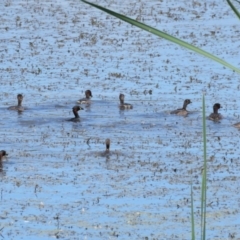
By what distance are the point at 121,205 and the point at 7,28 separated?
16.9m

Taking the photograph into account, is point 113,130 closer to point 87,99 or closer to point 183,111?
point 183,111

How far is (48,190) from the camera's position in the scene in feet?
39.9

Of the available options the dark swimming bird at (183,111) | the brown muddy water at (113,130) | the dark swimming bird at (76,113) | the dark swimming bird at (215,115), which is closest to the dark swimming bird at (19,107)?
the brown muddy water at (113,130)

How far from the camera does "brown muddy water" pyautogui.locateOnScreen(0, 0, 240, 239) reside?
36.0 feet

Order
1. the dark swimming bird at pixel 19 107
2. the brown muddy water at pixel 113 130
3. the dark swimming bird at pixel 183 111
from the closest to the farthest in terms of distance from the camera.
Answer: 1. the brown muddy water at pixel 113 130
2. the dark swimming bird at pixel 183 111
3. the dark swimming bird at pixel 19 107

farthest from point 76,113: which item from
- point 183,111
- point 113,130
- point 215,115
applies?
point 215,115

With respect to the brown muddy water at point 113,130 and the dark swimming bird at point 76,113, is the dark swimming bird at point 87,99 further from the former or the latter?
the dark swimming bird at point 76,113

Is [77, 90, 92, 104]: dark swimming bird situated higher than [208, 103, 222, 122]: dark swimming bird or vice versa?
[77, 90, 92, 104]: dark swimming bird

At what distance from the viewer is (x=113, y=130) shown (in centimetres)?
1622

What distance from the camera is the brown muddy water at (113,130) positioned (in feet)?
36.0

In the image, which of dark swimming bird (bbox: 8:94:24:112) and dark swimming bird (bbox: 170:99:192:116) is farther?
dark swimming bird (bbox: 8:94:24:112)

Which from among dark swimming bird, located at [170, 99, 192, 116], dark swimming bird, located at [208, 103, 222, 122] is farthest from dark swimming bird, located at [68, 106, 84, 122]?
dark swimming bird, located at [208, 103, 222, 122]

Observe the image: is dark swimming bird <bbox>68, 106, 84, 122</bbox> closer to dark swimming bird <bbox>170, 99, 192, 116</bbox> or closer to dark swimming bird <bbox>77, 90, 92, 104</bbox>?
dark swimming bird <bbox>77, 90, 92, 104</bbox>

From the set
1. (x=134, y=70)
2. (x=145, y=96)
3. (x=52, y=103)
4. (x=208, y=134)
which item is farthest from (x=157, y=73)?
(x=208, y=134)
